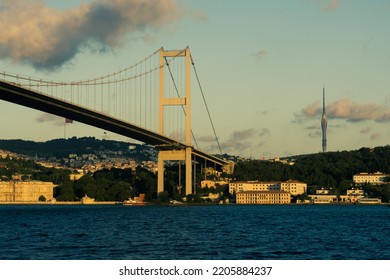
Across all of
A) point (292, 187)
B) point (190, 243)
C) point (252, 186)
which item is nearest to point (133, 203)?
point (252, 186)

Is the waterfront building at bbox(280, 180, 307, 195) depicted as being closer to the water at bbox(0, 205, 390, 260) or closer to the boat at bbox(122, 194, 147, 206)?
the boat at bbox(122, 194, 147, 206)

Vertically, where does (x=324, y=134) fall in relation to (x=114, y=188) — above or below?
above

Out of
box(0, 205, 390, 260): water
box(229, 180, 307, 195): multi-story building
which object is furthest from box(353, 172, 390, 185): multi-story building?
box(0, 205, 390, 260): water

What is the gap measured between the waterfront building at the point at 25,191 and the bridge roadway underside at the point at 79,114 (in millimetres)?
56720

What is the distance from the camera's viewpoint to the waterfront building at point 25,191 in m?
125

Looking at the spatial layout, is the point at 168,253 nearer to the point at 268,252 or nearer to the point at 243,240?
the point at 268,252

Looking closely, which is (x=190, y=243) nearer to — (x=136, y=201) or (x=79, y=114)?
(x=79, y=114)

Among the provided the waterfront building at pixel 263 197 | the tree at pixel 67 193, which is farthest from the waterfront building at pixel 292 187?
the tree at pixel 67 193

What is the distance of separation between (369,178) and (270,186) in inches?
620

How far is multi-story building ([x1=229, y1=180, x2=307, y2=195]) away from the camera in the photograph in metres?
123

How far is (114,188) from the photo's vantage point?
105688 mm

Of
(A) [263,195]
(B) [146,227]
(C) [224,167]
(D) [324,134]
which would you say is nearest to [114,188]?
(C) [224,167]

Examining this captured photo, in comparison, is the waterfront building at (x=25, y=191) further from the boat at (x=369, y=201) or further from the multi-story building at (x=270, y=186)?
the boat at (x=369, y=201)

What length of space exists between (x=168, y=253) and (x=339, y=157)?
Answer: 422 feet
